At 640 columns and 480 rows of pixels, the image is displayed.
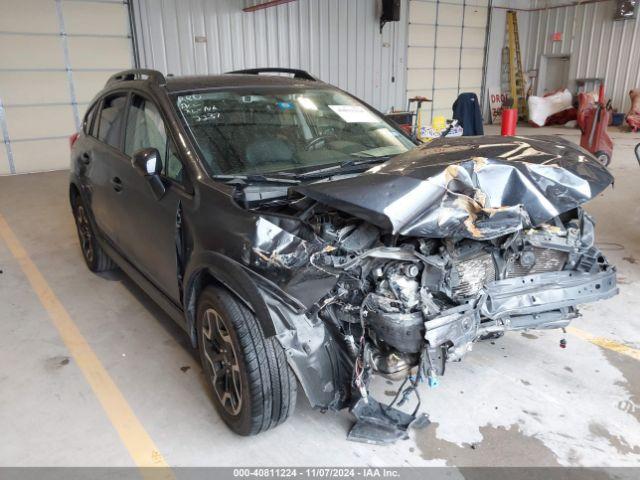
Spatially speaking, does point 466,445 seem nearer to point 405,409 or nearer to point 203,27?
point 405,409

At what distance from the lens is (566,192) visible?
6.82ft

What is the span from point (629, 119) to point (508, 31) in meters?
5.20

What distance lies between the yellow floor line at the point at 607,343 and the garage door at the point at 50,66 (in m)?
9.55

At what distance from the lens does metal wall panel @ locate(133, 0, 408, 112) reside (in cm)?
998

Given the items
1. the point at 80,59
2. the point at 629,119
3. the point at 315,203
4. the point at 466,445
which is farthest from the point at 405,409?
the point at 629,119

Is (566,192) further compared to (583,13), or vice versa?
(583,13)

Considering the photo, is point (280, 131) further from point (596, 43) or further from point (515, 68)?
point (515, 68)

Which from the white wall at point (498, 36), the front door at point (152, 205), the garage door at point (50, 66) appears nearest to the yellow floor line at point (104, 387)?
the front door at point (152, 205)

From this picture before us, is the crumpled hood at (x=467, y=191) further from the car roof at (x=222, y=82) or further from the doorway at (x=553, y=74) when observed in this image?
the doorway at (x=553, y=74)

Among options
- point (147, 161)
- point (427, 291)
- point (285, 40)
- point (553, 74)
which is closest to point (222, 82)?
point (147, 161)

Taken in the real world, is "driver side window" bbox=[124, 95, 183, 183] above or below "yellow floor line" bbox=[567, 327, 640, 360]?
above

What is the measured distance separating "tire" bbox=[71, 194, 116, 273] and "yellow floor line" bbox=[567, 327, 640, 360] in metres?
3.52

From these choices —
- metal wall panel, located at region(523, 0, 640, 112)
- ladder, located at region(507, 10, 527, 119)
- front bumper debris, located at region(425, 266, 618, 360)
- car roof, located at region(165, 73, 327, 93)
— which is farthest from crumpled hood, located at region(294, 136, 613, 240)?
ladder, located at region(507, 10, 527, 119)

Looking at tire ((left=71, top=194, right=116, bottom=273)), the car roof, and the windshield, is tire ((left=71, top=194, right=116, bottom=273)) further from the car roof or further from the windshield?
the windshield
